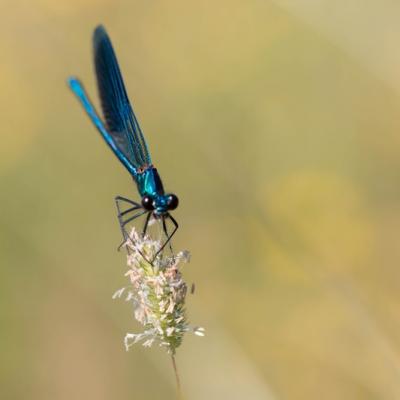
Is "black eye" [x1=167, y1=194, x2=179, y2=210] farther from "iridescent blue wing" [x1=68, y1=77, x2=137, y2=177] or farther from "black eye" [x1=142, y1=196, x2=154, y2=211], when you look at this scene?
"iridescent blue wing" [x1=68, y1=77, x2=137, y2=177]

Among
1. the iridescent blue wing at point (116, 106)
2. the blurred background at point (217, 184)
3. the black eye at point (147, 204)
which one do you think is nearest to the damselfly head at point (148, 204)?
the black eye at point (147, 204)

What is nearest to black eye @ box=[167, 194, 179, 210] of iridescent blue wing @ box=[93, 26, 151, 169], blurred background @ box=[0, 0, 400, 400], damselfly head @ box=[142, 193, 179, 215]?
damselfly head @ box=[142, 193, 179, 215]

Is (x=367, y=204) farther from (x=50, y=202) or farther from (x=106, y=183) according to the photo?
(x=50, y=202)

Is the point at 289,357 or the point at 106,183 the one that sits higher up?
the point at 106,183

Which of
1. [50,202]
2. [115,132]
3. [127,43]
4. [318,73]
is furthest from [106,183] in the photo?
[115,132]

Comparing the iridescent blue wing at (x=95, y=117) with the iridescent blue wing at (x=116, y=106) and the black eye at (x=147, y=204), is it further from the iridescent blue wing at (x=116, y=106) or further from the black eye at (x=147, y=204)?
the black eye at (x=147, y=204)

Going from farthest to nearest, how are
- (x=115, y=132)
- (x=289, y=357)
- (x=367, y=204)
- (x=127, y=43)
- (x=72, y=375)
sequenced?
(x=127, y=43) < (x=367, y=204) < (x=72, y=375) < (x=289, y=357) < (x=115, y=132)
